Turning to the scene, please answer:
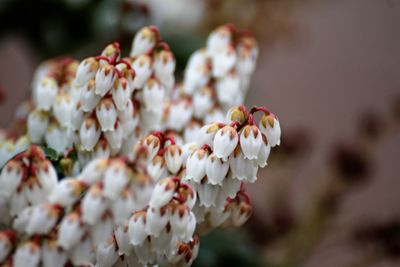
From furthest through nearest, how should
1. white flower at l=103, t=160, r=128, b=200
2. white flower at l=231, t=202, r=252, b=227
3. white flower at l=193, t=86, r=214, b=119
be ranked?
white flower at l=193, t=86, r=214, b=119
white flower at l=231, t=202, r=252, b=227
white flower at l=103, t=160, r=128, b=200

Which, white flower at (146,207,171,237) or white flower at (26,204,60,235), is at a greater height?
white flower at (26,204,60,235)

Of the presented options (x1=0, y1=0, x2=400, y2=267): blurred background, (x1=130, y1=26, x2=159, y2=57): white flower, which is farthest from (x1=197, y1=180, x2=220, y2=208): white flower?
(x1=0, y1=0, x2=400, y2=267): blurred background

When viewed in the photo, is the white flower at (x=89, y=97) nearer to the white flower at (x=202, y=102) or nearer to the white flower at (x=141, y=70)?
the white flower at (x=141, y=70)

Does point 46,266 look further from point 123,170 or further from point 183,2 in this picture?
point 183,2

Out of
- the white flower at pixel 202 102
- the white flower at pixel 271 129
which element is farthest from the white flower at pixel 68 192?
the white flower at pixel 202 102

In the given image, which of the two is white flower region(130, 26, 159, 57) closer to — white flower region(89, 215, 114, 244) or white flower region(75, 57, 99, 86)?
white flower region(75, 57, 99, 86)

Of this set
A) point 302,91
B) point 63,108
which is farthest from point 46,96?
point 302,91

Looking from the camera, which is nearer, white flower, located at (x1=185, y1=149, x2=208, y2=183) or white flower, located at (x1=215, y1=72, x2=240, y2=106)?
white flower, located at (x1=185, y1=149, x2=208, y2=183)

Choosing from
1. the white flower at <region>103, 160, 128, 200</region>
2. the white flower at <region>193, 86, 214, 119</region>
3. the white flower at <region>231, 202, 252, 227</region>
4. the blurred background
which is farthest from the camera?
the blurred background
